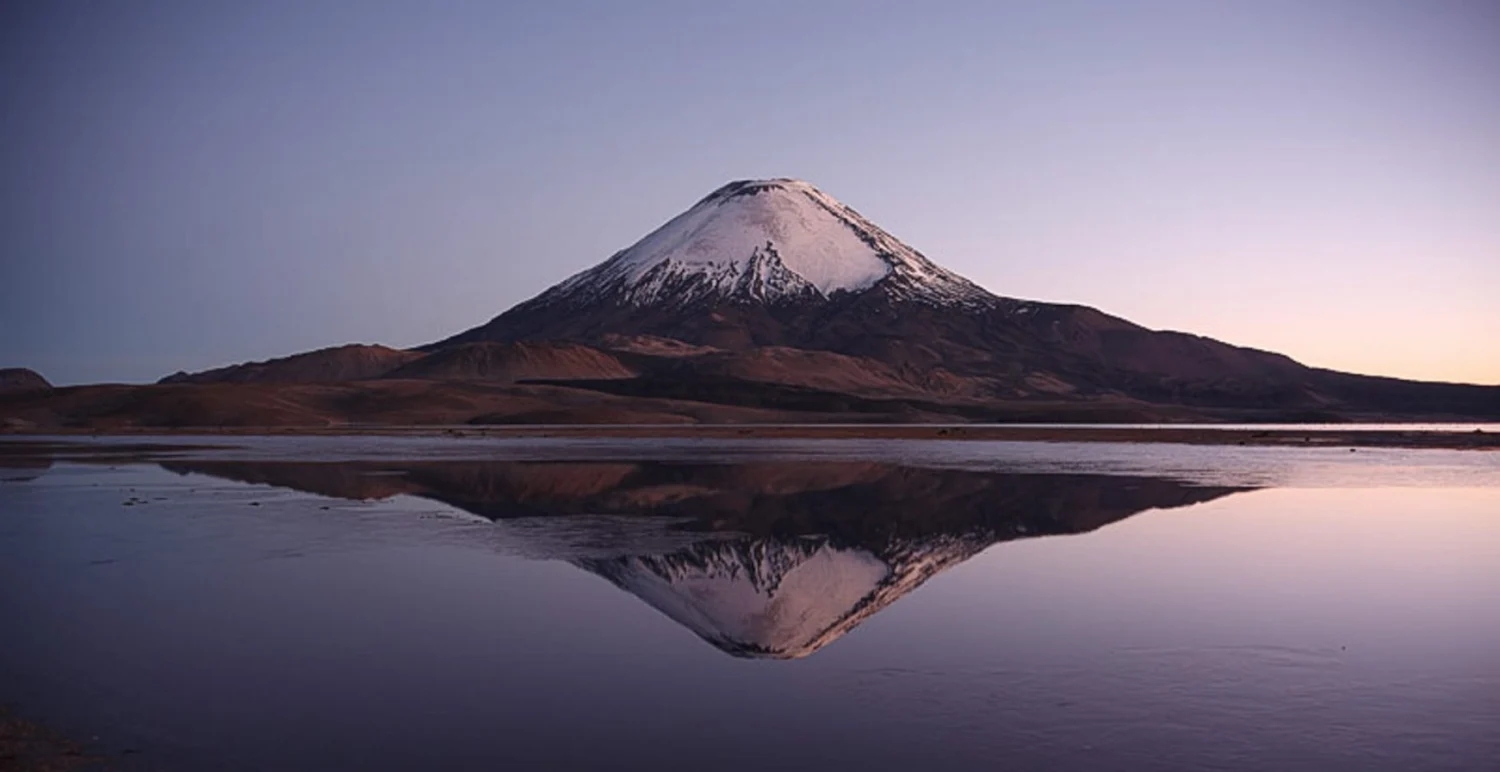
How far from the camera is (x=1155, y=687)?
37.4 ft

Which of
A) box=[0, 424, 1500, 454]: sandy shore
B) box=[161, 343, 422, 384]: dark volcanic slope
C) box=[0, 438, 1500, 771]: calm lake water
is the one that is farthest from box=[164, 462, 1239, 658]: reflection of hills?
box=[161, 343, 422, 384]: dark volcanic slope

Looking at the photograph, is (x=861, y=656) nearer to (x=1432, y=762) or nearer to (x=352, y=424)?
Result: (x=1432, y=762)

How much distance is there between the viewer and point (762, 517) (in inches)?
1054

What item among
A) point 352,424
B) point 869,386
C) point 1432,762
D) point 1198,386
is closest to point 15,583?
point 1432,762

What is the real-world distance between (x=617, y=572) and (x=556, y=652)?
569 cm

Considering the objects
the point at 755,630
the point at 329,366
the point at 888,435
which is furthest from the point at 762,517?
the point at 329,366

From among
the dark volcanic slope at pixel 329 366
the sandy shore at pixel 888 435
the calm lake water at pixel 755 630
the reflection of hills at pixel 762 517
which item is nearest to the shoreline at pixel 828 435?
the sandy shore at pixel 888 435

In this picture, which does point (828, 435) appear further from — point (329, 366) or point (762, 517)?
point (329, 366)

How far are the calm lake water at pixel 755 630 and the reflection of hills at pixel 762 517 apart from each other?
0.14 meters

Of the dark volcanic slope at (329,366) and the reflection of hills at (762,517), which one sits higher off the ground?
the dark volcanic slope at (329,366)

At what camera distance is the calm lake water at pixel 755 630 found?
9664mm

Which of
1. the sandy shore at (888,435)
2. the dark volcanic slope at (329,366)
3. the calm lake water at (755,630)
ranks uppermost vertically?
the dark volcanic slope at (329,366)

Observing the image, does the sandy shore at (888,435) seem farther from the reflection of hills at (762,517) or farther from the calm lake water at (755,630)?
the calm lake water at (755,630)

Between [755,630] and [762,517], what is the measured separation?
12.2 m
